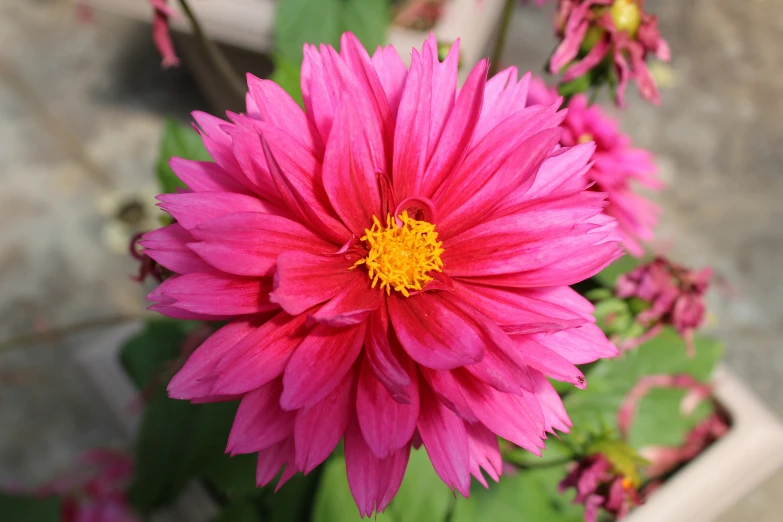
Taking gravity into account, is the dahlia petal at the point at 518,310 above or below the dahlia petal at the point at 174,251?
below

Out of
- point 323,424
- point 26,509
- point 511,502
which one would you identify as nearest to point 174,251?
point 323,424

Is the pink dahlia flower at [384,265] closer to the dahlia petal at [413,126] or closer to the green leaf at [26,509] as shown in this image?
the dahlia petal at [413,126]

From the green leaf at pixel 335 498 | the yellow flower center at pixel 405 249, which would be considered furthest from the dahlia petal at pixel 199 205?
the green leaf at pixel 335 498

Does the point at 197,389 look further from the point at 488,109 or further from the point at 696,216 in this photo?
the point at 696,216

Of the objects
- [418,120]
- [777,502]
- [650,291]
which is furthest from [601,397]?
[777,502]

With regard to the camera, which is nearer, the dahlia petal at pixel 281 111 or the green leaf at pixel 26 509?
the dahlia petal at pixel 281 111

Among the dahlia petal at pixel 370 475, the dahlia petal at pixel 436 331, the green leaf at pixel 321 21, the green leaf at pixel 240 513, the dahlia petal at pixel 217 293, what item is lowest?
the green leaf at pixel 240 513
